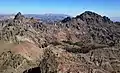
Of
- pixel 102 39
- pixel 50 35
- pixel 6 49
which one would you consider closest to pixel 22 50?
pixel 6 49

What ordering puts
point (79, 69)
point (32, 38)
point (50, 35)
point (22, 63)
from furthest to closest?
point (50, 35) < point (32, 38) < point (22, 63) < point (79, 69)

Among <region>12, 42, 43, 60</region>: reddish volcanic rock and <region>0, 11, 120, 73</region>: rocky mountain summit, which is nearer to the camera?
<region>0, 11, 120, 73</region>: rocky mountain summit

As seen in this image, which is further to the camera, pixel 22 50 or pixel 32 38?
pixel 32 38

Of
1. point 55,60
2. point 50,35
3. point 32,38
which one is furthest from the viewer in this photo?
point 50,35

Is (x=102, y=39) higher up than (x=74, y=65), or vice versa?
(x=74, y=65)

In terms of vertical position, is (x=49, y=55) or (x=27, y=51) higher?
(x=49, y=55)

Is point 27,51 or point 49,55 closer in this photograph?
point 49,55

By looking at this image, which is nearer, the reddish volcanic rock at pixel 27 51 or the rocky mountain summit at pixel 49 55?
the rocky mountain summit at pixel 49 55

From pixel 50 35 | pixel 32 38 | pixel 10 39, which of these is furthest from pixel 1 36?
pixel 50 35

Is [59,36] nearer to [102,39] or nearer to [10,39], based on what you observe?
[102,39]
